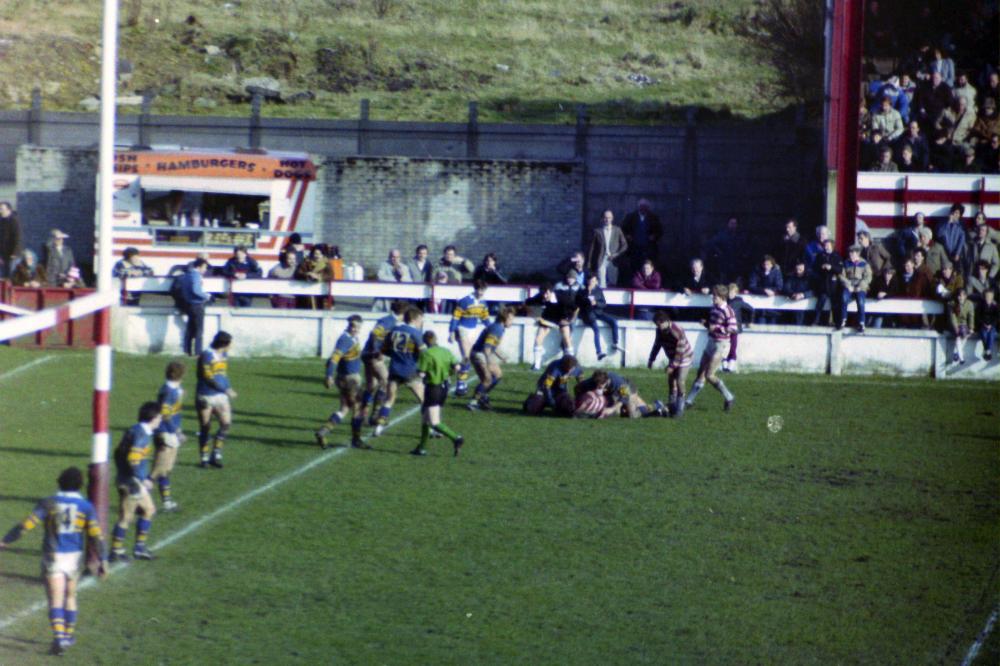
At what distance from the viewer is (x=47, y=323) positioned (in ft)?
30.6

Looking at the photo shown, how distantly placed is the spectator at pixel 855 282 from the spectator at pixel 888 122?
13.2ft

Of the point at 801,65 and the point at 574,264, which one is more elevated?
the point at 801,65

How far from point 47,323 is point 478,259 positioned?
24481mm

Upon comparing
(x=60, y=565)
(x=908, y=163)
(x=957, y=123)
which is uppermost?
(x=957, y=123)

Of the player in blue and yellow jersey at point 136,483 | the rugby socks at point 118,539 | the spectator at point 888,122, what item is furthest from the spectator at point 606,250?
the rugby socks at point 118,539

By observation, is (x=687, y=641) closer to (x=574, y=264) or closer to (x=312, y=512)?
(x=312, y=512)

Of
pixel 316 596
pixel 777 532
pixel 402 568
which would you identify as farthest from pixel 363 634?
pixel 777 532

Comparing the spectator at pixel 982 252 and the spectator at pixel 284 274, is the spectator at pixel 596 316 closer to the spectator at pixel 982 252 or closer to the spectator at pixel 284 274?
the spectator at pixel 284 274

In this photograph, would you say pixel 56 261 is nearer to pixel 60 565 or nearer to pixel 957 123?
pixel 957 123

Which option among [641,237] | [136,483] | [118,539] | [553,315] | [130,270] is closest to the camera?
[136,483]

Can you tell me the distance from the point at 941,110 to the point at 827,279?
4955mm

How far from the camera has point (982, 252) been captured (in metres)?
24.8

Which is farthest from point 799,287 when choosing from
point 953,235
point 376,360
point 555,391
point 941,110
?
point 376,360

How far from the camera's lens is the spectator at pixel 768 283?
25.3 metres
